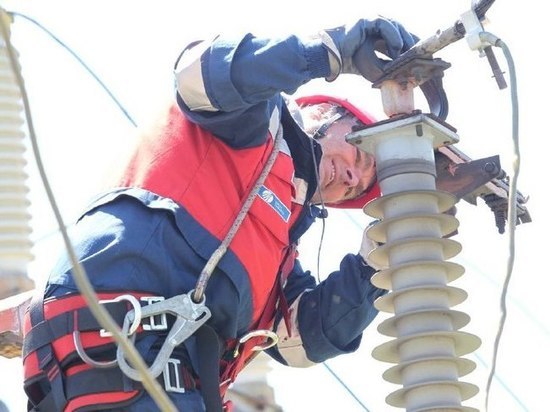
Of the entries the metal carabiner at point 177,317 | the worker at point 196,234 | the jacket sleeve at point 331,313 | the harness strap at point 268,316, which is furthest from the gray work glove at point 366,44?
the jacket sleeve at point 331,313

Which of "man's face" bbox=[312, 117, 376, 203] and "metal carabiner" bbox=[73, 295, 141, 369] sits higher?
"man's face" bbox=[312, 117, 376, 203]

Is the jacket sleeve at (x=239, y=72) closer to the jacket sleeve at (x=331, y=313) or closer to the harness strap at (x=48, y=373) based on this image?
the harness strap at (x=48, y=373)

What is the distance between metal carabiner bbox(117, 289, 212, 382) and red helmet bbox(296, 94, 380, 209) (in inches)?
56.4

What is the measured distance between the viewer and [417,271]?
4898mm

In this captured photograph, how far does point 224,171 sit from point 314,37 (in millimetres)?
597

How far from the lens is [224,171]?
5.33 m

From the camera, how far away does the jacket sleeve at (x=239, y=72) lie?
496 cm

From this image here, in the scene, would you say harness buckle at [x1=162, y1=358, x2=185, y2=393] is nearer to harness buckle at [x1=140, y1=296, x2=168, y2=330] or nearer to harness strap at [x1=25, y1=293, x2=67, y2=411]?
harness buckle at [x1=140, y1=296, x2=168, y2=330]

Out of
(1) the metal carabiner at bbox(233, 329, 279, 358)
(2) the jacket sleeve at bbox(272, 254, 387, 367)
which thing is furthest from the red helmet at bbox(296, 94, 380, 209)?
(1) the metal carabiner at bbox(233, 329, 279, 358)

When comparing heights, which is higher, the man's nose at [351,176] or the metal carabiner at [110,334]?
the man's nose at [351,176]

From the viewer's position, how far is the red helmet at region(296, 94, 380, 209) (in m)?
6.28

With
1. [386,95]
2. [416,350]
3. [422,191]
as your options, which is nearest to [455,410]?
[416,350]

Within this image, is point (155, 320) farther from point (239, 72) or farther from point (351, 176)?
point (351, 176)

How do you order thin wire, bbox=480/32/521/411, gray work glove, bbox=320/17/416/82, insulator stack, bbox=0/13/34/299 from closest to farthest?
thin wire, bbox=480/32/521/411
gray work glove, bbox=320/17/416/82
insulator stack, bbox=0/13/34/299
